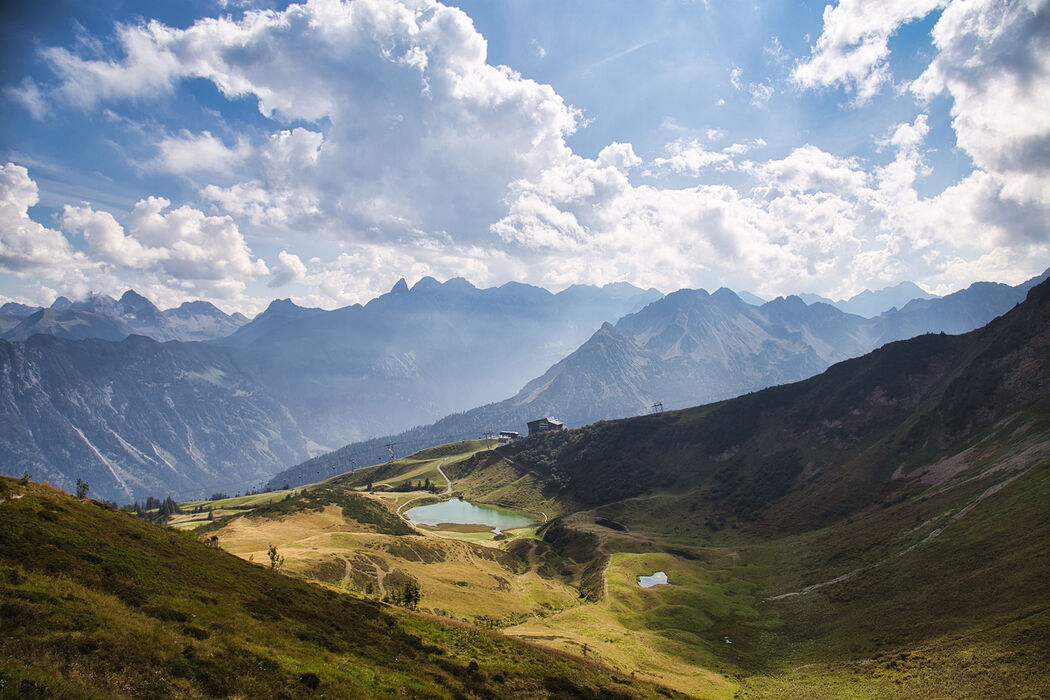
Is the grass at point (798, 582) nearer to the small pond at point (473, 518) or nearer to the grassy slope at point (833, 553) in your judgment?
the grassy slope at point (833, 553)

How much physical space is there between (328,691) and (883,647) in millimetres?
53870

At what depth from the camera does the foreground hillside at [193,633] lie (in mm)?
21234

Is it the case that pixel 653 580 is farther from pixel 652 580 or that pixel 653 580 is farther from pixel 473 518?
pixel 473 518

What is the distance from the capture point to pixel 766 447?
168 meters

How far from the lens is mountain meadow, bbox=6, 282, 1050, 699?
26.7 metres

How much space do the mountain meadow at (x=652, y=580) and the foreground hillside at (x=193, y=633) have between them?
18 centimetres

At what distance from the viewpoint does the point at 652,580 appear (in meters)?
92.6

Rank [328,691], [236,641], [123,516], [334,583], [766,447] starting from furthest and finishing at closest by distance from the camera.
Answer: [766,447] < [334,583] < [123,516] < [236,641] < [328,691]

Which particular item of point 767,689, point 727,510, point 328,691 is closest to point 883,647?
point 767,689

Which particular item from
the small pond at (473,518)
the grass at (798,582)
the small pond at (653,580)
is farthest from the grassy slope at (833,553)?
the small pond at (473,518)

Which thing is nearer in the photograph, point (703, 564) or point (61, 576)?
point (61, 576)

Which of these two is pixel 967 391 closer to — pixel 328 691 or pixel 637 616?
pixel 637 616

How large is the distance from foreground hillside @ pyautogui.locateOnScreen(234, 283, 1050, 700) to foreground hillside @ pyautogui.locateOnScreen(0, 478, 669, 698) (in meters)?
17.2

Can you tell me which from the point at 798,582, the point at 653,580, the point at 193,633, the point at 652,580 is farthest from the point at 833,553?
the point at 193,633
